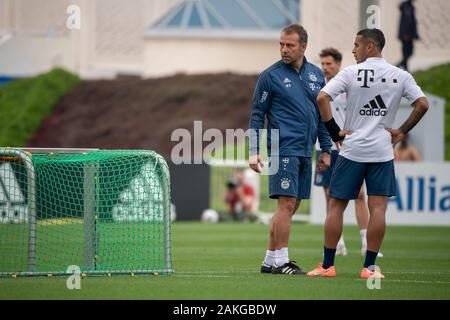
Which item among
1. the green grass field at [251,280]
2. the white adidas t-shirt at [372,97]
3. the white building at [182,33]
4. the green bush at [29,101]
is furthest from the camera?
the green bush at [29,101]

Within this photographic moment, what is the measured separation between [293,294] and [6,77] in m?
28.0

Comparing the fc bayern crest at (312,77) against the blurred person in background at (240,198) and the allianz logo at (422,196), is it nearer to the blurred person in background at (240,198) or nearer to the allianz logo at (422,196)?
the allianz logo at (422,196)

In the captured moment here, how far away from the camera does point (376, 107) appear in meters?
9.72

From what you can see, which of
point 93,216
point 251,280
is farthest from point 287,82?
point 93,216

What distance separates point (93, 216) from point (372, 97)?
9.41 ft

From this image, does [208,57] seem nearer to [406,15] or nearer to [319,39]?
[319,39]

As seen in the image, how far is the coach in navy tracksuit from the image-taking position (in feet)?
33.5

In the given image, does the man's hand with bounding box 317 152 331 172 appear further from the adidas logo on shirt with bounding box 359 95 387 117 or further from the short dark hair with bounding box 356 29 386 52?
the short dark hair with bounding box 356 29 386 52

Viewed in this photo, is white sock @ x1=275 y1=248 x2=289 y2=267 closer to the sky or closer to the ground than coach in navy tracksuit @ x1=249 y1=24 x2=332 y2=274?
closer to the ground

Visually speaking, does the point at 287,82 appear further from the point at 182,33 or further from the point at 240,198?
the point at 182,33

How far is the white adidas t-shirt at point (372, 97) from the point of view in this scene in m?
9.68

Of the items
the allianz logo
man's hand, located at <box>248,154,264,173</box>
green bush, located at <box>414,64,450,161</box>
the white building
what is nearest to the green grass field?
man's hand, located at <box>248,154,264,173</box>

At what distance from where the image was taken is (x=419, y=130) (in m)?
23.4

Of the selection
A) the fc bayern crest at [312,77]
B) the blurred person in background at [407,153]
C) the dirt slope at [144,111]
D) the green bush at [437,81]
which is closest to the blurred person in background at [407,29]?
the green bush at [437,81]
